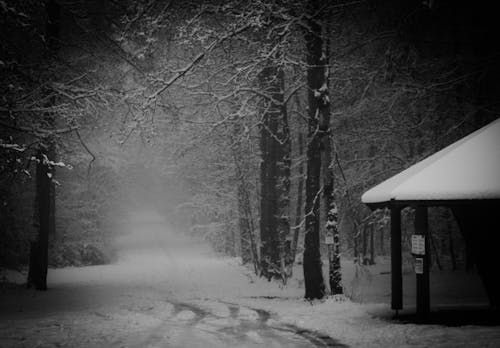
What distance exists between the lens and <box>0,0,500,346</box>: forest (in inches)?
489

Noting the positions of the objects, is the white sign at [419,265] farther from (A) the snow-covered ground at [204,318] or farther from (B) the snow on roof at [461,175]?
(B) the snow on roof at [461,175]

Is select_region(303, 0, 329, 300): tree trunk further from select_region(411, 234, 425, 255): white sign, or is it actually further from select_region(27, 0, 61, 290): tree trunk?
select_region(27, 0, 61, 290): tree trunk

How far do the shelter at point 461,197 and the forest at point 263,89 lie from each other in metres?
2.59

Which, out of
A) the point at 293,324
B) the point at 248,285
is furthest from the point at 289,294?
the point at 293,324

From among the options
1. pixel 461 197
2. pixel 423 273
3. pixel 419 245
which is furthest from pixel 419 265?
pixel 461 197

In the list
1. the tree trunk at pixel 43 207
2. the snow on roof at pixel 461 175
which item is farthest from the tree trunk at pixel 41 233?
the snow on roof at pixel 461 175

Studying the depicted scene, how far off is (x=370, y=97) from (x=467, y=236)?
26.4 feet

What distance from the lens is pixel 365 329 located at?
971 centimetres

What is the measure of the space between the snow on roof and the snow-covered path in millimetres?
3478

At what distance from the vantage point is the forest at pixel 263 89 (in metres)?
12.4

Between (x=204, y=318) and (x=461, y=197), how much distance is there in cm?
618

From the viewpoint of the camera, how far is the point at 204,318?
11.4 m

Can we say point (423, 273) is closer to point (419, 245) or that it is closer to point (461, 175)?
point (419, 245)

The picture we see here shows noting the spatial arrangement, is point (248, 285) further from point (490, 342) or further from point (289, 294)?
point (490, 342)
